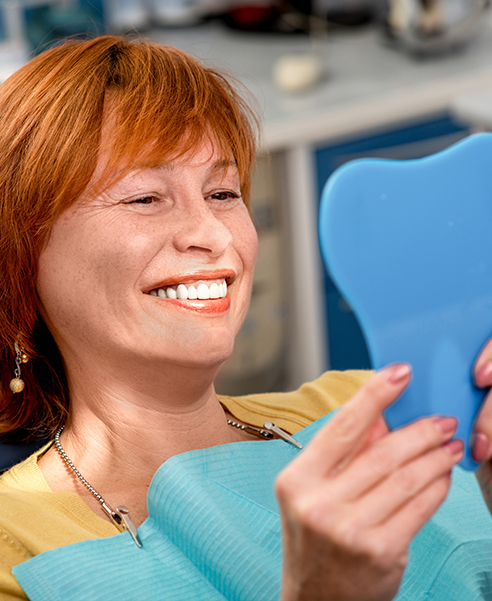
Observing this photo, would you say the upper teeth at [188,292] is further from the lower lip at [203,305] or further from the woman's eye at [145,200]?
the woman's eye at [145,200]

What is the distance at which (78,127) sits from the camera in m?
0.90

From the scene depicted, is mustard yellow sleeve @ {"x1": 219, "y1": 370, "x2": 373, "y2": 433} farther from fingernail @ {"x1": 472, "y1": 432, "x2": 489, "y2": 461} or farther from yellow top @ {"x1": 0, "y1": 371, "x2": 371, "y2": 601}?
fingernail @ {"x1": 472, "y1": 432, "x2": 489, "y2": 461}

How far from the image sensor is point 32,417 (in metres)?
1.16

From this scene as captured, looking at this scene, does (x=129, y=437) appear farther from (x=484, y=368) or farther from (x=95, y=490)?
(x=484, y=368)

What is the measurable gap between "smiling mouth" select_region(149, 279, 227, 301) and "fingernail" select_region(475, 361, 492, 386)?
0.33 meters

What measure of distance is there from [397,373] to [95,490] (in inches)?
19.6

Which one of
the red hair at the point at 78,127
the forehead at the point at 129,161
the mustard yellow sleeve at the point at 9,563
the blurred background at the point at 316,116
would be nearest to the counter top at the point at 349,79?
the blurred background at the point at 316,116

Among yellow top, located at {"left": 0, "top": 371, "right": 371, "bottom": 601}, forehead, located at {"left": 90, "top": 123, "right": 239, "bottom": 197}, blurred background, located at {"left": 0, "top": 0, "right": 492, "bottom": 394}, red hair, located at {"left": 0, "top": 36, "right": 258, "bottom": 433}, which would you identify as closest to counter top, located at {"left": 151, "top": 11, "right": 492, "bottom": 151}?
blurred background, located at {"left": 0, "top": 0, "right": 492, "bottom": 394}

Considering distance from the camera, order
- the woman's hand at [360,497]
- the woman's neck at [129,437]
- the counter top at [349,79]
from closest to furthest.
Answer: the woman's hand at [360,497]
the woman's neck at [129,437]
the counter top at [349,79]

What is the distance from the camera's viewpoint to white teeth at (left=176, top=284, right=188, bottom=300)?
0.91 m

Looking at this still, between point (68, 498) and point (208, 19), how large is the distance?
2.57 meters

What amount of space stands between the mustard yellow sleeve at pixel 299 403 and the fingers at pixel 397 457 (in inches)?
18.5

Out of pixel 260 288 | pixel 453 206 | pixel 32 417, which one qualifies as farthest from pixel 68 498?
pixel 260 288

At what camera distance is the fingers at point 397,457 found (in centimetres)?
63
